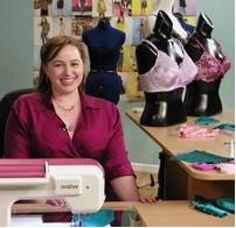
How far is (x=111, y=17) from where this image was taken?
415cm

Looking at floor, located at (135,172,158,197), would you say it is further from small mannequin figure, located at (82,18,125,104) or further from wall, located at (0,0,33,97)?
wall, located at (0,0,33,97)

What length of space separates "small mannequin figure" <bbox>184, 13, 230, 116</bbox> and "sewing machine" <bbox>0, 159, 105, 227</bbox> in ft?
6.90

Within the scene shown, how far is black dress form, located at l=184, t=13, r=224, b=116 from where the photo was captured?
2.88 metres

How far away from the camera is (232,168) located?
171 cm

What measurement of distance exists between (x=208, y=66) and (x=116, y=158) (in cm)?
108

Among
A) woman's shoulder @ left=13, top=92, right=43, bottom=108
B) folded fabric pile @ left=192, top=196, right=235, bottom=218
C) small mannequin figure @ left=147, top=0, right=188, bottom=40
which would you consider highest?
small mannequin figure @ left=147, top=0, right=188, bottom=40

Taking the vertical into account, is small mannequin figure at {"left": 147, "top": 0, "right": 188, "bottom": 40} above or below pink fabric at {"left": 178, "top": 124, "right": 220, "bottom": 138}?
above

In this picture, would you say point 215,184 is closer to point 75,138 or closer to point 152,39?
point 75,138

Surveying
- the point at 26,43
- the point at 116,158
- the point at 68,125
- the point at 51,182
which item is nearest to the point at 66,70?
the point at 68,125

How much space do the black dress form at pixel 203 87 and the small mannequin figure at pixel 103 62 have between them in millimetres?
633

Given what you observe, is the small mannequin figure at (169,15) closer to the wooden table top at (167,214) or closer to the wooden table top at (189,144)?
the wooden table top at (189,144)

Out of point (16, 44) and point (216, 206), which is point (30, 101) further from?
point (16, 44)

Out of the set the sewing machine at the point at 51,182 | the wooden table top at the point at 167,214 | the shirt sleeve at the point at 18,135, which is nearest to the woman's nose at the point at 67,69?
the shirt sleeve at the point at 18,135

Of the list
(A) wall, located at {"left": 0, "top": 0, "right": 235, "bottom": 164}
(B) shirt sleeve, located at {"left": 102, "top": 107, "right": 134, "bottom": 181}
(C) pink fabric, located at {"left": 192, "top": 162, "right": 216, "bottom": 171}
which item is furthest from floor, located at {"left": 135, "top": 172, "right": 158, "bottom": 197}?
(C) pink fabric, located at {"left": 192, "top": 162, "right": 216, "bottom": 171}
